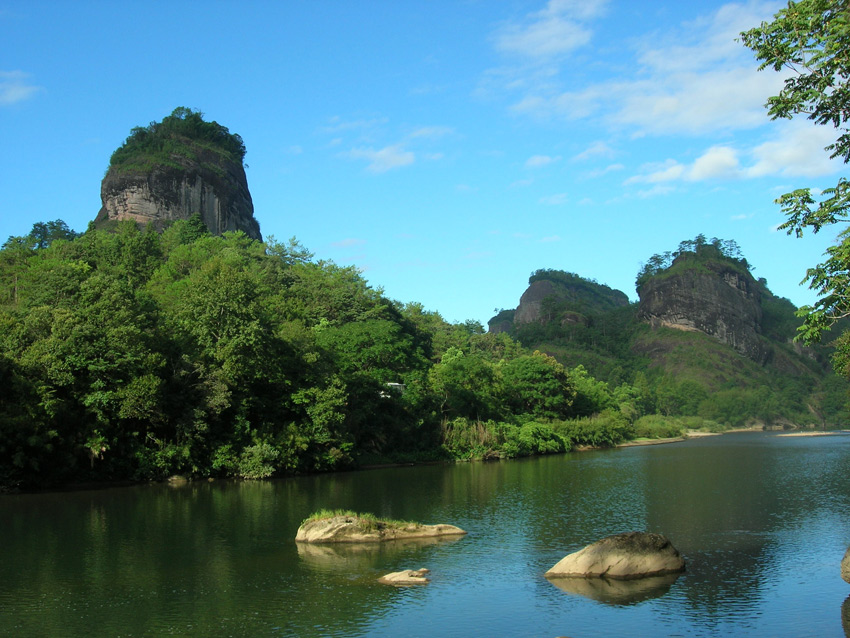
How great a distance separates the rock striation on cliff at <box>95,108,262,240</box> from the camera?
127125 mm

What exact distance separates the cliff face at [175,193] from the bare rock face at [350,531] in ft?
366

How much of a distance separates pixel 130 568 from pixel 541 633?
41.7ft

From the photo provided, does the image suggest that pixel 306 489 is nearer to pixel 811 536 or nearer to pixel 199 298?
pixel 199 298

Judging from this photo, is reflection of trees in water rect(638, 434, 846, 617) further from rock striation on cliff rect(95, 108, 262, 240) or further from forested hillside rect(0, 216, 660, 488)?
rock striation on cliff rect(95, 108, 262, 240)

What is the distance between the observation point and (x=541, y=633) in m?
15.7

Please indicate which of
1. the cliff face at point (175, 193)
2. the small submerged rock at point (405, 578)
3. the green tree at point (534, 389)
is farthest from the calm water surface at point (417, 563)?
the cliff face at point (175, 193)

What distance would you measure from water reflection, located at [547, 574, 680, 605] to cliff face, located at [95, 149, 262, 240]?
11955cm

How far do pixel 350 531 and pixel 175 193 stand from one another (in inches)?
4570

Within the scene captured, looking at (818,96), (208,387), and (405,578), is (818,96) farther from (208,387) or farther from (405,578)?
(208,387)

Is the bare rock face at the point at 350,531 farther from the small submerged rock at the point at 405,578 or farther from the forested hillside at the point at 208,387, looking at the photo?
the forested hillside at the point at 208,387

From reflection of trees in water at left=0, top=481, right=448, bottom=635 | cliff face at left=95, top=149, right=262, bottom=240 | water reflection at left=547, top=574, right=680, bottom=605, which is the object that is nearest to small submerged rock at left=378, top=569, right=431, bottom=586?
reflection of trees in water at left=0, top=481, right=448, bottom=635

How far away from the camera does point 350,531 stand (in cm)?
2502

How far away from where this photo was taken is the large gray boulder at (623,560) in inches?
791

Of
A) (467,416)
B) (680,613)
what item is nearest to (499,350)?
(467,416)
